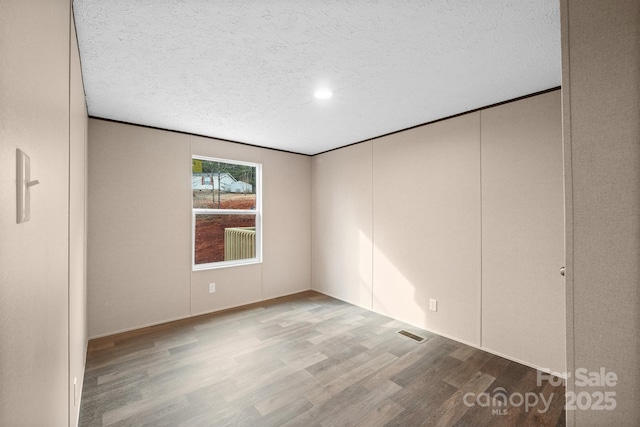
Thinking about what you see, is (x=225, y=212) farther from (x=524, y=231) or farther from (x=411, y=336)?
(x=524, y=231)

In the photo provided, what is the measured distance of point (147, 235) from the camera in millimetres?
3318

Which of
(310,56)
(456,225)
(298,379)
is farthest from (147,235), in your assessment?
(456,225)

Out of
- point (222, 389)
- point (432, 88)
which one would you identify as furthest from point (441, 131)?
point (222, 389)

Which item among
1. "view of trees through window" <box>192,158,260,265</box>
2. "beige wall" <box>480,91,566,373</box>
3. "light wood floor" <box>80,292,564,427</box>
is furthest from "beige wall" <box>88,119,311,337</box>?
"beige wall" <box>480,91,566,373</box>

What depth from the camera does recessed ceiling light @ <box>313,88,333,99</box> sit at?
239 cm

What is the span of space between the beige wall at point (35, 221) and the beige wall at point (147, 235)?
1939mm

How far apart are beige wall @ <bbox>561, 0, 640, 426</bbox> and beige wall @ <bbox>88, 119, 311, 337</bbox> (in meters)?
3.64

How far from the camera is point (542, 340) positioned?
242cm

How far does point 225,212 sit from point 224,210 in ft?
0.10

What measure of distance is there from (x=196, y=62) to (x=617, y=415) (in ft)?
8.63

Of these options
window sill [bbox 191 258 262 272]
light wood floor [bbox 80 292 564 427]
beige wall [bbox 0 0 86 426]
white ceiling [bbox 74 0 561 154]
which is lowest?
light wood floor [bbox 80 292 564 427]

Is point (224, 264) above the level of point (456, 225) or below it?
below

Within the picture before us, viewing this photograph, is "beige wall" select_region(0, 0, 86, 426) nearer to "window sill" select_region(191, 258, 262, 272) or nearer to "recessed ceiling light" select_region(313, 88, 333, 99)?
"recessed ceiling light" select_region(313, 88, 333, 99)

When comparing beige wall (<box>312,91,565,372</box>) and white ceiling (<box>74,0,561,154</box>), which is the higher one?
white ceiling (<box>74,0,561,154</box>)
